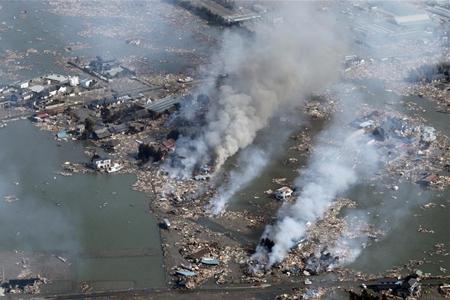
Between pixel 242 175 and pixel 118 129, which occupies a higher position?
pixel 242 175

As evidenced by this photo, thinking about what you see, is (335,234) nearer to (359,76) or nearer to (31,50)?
(359,76)

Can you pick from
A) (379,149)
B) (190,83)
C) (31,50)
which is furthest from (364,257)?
(31,50)

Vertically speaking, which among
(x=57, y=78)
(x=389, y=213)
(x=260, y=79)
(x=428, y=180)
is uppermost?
(x=260, y=79)

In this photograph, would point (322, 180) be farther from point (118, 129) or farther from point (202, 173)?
point (118, 129)

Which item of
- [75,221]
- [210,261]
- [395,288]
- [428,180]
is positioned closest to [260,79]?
[428,180]

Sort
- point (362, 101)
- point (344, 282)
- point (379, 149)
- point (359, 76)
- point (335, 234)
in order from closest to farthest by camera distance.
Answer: point (344, 282) < point (335, 234) < point (379, 149) < point (362, 101) < point (359, 76)

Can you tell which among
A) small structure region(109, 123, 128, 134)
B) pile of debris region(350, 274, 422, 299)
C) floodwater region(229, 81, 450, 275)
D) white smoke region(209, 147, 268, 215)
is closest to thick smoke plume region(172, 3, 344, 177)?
white smoke region(209, 147, 268, 215)

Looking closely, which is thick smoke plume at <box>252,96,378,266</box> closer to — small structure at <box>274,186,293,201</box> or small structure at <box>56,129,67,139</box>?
small structure at <box>274,186,293,201</box>
